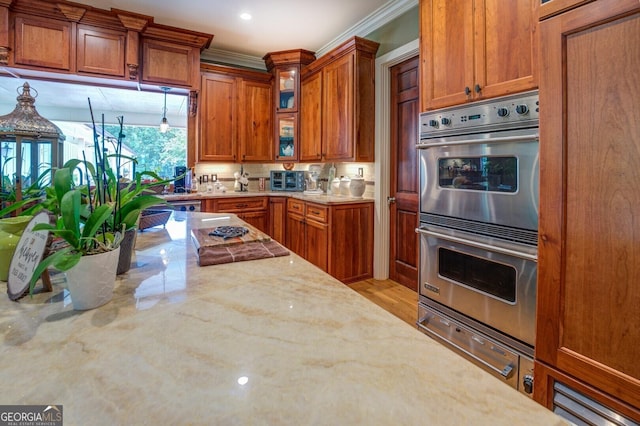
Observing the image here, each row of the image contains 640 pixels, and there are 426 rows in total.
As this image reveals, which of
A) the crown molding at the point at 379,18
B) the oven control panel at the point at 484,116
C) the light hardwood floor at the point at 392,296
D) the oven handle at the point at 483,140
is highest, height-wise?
the crown molding at the point at 379,18

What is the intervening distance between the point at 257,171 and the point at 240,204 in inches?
34.1

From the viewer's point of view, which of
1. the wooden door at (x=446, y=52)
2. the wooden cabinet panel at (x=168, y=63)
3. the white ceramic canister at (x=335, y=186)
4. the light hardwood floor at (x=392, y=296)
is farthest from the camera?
the white ceramic canister at (x=335, y=186)

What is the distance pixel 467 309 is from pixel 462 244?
1.17 ft

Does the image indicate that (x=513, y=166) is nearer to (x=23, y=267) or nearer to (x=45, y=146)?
(x=23, y=267)

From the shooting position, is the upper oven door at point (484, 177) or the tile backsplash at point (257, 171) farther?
the tile backsplash at point (257, 171)

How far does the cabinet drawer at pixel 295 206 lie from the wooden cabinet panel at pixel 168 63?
5.90 feet

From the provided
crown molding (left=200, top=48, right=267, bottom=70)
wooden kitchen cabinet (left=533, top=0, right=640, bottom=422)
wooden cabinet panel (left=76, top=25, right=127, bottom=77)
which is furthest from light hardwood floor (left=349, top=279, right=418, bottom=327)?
wooden cabinet panel (left=76, top=25, right=127, bottom=77)

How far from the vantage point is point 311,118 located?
3.96 metres

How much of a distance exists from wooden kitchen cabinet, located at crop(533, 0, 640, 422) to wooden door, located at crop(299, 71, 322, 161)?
2757 millimetres

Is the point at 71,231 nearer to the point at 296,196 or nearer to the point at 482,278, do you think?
the point at 482,278

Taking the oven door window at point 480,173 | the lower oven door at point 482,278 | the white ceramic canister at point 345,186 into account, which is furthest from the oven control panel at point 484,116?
the white ceramic canister at point 345,186

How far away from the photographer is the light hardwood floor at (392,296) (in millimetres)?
2729

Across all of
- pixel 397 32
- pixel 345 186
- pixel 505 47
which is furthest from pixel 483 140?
pixel 345 186

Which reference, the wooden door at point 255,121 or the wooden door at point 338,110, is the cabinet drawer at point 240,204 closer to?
the wooden door at point 255,121
